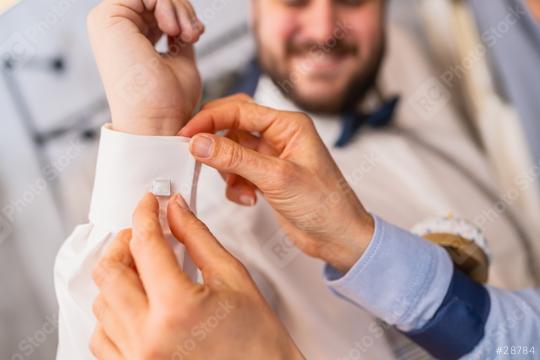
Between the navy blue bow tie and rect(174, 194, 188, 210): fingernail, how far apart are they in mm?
550

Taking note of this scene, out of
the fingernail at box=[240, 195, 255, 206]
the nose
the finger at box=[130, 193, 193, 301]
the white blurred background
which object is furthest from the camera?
the nose

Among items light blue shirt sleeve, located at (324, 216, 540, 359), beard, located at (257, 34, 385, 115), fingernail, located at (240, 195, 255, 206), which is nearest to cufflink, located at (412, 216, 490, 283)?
light blue shirt sleeve, located at (324, 216, 540, 359)

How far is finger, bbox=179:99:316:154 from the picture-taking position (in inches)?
19.5

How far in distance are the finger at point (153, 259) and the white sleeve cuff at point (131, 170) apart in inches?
3.0

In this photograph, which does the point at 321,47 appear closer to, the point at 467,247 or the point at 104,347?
the point at 467,247

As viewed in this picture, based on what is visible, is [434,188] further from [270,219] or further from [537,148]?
[270,219]

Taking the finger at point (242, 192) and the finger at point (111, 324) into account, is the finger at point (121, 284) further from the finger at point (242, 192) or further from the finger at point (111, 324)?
the finger at point (242, 192)

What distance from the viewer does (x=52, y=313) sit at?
2.38ft

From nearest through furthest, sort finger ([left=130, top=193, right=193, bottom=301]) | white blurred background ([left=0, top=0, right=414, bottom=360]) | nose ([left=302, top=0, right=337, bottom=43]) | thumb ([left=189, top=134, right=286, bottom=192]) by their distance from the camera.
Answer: finger ([left=130, top=193, right=193, bottom=301])
thumb ([left=189, top=134, right=286, bottom=192])
white blurred background ([left=0, top=0, right=414, bottom=360])
nose ([left=302, top=0, right=337, bottom=43])

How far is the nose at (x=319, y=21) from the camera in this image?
2.96 feet

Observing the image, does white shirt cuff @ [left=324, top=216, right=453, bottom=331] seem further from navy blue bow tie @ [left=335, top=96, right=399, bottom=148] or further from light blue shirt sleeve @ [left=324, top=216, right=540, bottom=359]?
navy blue bow tie @ [left=335, top=96, right=399, bottom=148]

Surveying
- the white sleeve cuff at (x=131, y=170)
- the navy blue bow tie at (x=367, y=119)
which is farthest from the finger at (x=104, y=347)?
the navy blue bow tie at (x=367, y=119)

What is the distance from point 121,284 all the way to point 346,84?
0.78m

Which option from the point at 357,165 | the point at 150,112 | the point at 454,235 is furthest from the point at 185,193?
the point at 357,165
